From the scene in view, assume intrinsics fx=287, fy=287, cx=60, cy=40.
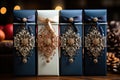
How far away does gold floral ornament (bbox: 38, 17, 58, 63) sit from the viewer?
4.51 ft

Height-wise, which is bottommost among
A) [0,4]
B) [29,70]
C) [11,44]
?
[29,70]

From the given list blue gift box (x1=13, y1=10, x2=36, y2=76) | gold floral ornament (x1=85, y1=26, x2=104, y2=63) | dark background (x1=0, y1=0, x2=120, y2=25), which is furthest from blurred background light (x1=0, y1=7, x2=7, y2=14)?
gold floral ornament (x1=85, y1=26, x2=104, y2=63)

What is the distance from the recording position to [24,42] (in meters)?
1.38

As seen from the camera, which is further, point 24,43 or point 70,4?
point 70,4

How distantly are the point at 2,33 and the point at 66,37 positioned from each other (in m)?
0.43

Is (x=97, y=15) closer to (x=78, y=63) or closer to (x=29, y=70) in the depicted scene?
(x=78, y=63)

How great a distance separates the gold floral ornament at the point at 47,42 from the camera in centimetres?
138

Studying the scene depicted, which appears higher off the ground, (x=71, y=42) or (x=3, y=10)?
(x=3, y=10)

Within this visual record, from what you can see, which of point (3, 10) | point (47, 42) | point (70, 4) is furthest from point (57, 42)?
point (3, 10)

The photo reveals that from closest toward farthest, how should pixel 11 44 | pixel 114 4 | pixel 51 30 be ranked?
1. pixel 51 30
2. pixel 11 44
3. pixel 114 4

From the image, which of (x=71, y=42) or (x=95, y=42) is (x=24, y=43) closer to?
(x=71, y=42)

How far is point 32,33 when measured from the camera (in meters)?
1.38

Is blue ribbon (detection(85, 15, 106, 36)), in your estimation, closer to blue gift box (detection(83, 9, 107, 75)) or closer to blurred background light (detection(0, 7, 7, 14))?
blue gift box (detection(83, 9, 107, 75))

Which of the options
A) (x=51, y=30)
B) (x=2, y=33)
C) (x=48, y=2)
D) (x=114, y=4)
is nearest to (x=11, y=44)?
(x=2, y=33)
